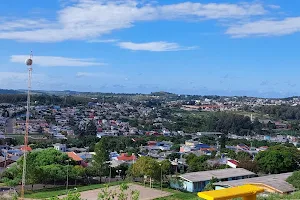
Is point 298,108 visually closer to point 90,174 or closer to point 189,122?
point 189,122

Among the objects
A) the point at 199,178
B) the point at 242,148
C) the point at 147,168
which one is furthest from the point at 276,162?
the point at 242,148

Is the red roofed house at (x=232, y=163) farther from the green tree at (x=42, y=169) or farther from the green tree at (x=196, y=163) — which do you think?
the green tree at (x=42, y=169)

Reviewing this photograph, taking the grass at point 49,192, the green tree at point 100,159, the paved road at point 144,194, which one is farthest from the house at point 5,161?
the paved road at point 144,194

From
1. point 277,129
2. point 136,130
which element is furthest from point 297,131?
point 136,130

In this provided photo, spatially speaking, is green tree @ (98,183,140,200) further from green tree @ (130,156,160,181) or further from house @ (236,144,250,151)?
house @ (236,144,250,151)

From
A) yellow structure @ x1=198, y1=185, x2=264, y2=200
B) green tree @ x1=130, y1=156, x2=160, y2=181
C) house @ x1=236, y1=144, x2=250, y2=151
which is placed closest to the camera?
yellow structure @ x1=198, y1=185, x2=264, y2=200

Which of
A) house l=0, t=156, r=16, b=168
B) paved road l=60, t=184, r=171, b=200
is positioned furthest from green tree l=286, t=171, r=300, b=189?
house l=0, t=156, r=16, b=168

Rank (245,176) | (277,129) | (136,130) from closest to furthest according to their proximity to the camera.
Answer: (245,176)
(136,130)
(277,129)

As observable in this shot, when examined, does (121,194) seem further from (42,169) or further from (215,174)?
(215,174)
